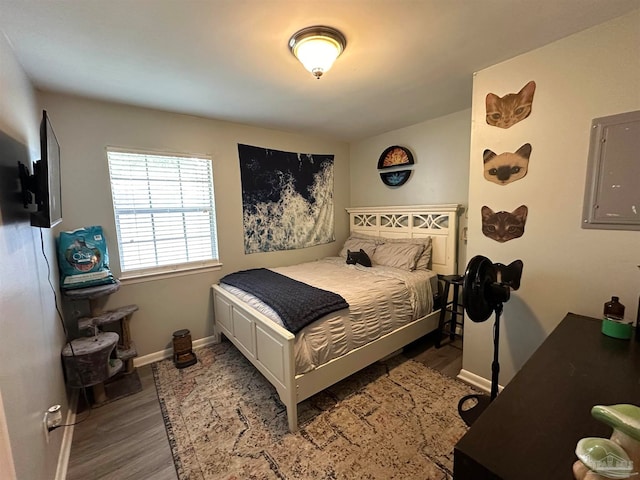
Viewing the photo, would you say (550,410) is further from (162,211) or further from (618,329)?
(162,211)

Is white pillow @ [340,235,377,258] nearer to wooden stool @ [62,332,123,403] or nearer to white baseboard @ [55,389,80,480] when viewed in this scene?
wooden stool @ [62,332,123,403]

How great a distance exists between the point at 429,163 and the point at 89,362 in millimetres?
3734

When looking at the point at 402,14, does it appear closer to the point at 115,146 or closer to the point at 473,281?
the point at 473,281

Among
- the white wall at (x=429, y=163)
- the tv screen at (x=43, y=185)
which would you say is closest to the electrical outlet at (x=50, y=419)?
the tv screen at (x=43, y=185)

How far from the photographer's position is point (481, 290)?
1589 millimetres

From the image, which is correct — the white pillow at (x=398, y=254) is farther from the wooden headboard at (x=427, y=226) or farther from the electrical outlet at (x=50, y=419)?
the electrical outlet at (x=50, y=419)

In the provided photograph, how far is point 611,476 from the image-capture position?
0.49 meters

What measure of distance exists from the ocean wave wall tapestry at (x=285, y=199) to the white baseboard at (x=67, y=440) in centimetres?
193

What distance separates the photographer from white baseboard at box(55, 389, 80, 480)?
5.12 ft

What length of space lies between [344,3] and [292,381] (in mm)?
2158

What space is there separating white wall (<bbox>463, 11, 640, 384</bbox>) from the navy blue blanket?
132 cm

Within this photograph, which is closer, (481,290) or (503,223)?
(481,290)

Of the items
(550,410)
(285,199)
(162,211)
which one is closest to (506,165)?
(550,410)

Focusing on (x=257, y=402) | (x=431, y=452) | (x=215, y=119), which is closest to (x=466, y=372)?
(x=431, y=452)
